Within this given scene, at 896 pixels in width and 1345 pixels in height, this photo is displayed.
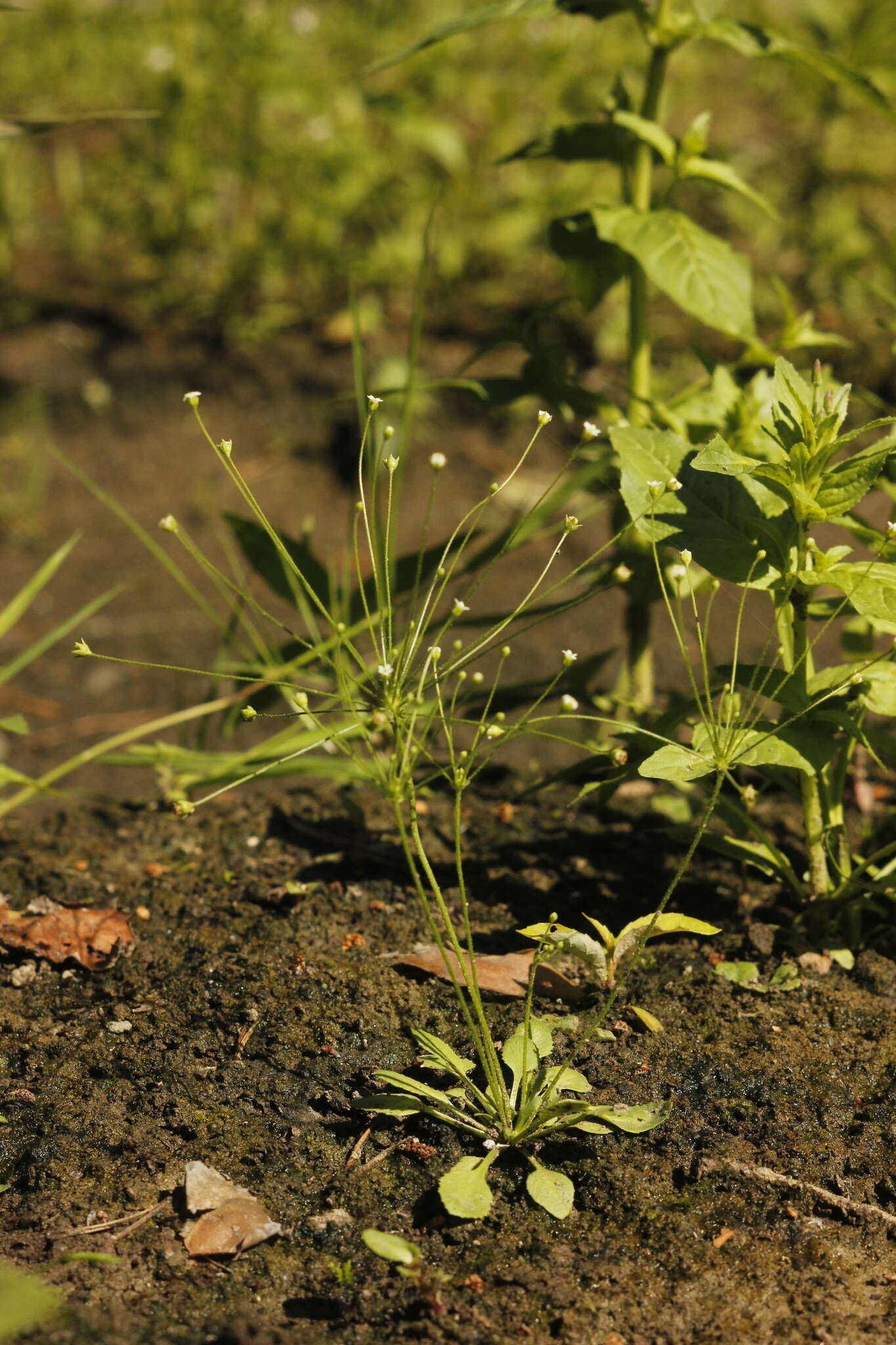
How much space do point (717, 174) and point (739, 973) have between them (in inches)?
51.5

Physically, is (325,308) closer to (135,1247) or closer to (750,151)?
(750,151)

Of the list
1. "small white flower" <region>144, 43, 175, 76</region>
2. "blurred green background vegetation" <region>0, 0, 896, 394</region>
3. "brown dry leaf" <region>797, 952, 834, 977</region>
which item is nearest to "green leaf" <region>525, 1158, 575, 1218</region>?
"brown dry leaf" <region>797, 952, 834, 977</region>

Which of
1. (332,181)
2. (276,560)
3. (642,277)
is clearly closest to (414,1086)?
(276,560)

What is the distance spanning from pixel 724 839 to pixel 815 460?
0.55m

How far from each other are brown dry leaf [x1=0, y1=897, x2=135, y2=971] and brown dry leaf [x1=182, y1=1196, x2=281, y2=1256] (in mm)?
524

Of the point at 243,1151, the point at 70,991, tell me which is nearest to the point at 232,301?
the point at 70,991

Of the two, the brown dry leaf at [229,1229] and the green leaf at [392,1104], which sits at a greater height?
the green leaf at [392,1104]

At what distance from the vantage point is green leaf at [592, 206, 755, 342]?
5.95ft

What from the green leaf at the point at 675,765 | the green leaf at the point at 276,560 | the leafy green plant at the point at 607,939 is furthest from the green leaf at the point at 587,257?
the leafy green plant at the point at 607,939

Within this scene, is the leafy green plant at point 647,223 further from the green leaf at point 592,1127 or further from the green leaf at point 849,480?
the green leaf at point 592,1127

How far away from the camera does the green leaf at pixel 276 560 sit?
217 cm

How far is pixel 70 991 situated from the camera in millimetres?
1666

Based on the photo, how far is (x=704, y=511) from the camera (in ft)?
5.11

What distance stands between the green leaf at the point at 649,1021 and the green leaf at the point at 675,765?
1.25 feet
